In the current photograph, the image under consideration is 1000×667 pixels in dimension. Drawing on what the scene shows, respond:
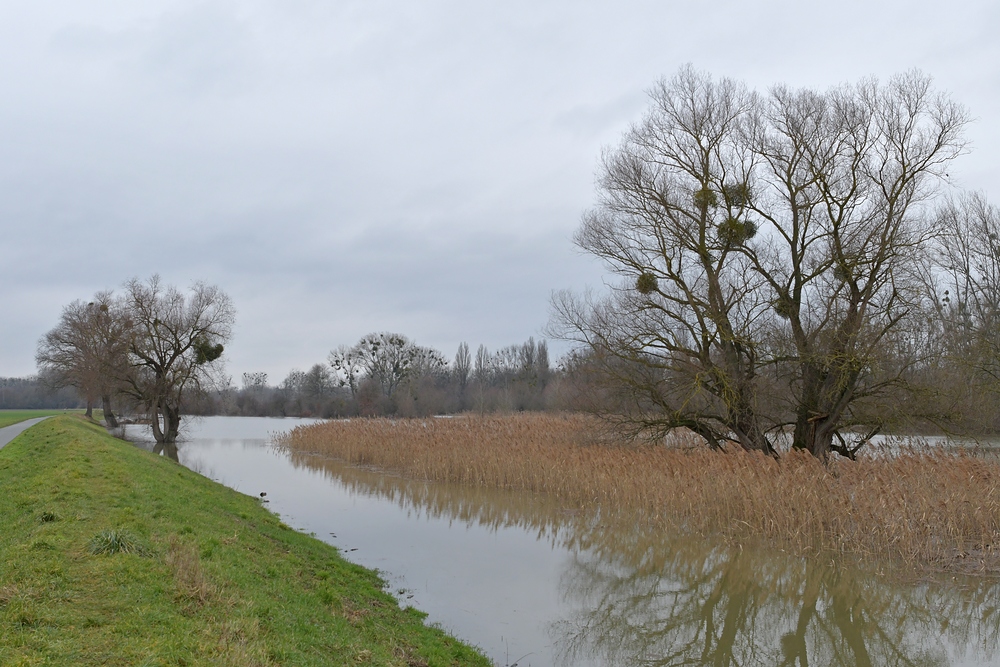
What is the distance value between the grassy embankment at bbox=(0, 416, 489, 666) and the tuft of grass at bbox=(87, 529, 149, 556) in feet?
0.05

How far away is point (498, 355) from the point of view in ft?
268

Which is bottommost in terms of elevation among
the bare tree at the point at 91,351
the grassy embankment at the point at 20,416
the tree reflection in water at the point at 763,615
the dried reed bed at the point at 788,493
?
the tree reflection in water at the point at 763,615

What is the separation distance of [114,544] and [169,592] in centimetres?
115

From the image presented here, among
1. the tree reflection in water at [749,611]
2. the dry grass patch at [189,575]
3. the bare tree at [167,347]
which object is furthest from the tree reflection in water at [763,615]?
the bare tree at [167,347]

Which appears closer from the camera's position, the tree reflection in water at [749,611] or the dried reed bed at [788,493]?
the tree reflection in water at [749,611]

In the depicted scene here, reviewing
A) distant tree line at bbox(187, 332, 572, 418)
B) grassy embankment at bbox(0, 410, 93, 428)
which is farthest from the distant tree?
grassy embankment at bbox(0, 410, 93, 428)

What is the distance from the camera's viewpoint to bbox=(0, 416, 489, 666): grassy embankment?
13.4 ft

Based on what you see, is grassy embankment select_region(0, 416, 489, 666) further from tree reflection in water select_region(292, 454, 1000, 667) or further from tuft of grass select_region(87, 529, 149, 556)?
tree reflection in water select_region(292, 454, 1000, 667)

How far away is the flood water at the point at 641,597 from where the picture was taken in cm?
702

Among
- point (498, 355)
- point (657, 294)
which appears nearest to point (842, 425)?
point (657, 294)

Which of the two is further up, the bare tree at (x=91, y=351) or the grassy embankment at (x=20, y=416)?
the bare tree at (x=91, y=351)

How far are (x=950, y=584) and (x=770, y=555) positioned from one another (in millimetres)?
2221

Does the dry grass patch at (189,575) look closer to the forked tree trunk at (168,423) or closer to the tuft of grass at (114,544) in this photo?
the tuft of grass at (114,544)

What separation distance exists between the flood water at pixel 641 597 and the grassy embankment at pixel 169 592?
3.28ft
